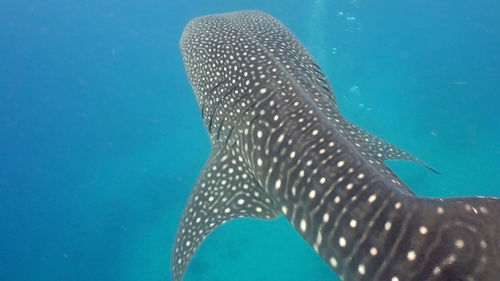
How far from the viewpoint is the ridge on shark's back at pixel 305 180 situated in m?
2.02

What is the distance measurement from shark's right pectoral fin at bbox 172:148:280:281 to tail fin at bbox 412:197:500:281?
70.2 inches

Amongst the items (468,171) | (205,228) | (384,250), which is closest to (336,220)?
(384,250)

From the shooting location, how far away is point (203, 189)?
13.0 feet

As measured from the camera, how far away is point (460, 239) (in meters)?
1.95

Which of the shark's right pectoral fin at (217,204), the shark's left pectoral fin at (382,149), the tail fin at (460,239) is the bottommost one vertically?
the shark's right pectoral fin at (217,204)

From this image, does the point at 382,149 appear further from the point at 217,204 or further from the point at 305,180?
the point at 217,204

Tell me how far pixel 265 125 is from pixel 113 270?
9888mm

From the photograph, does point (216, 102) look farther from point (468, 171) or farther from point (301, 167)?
point (468, 171)

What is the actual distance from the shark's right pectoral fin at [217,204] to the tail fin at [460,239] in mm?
1782

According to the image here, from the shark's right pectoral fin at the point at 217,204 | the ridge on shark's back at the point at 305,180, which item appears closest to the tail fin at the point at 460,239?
the ridge on shark's back at the point at 305,180

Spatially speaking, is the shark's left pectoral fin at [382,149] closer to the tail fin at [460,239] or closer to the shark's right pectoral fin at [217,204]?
the shark's right pectoral fin at [217,204]

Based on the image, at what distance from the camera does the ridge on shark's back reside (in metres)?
2.02

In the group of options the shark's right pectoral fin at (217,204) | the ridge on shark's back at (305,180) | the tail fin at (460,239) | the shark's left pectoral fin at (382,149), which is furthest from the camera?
the shark's left pectoral fin at (382,149)

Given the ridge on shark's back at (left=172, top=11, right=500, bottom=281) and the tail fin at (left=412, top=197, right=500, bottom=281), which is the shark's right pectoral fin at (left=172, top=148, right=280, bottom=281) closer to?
the ridge on shark's back at (left=172, top=11, right=500, bottom=281)
